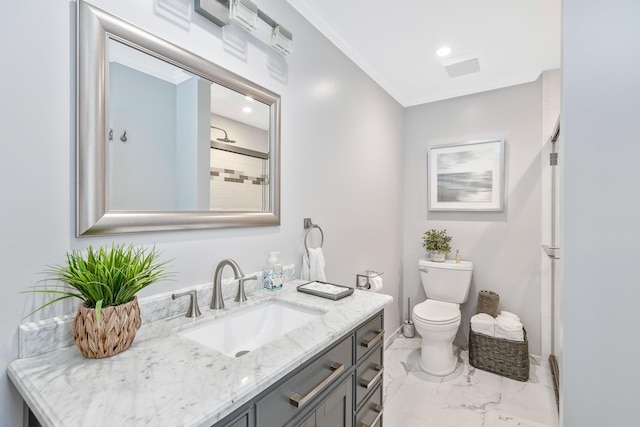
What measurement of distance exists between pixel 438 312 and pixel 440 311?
0.10ft

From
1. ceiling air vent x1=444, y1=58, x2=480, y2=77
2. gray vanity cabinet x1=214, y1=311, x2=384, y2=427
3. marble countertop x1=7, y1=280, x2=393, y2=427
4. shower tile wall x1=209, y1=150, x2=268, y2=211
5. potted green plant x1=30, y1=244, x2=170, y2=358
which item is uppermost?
ceiling air vent x1=444, y1=58, x2=480, y2=77

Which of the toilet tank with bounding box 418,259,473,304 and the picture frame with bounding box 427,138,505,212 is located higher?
the picture frame with bounding box 427,138,505,212

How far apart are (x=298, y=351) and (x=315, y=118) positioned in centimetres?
144

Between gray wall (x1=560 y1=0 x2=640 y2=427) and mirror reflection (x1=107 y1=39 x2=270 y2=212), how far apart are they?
1.36 metres

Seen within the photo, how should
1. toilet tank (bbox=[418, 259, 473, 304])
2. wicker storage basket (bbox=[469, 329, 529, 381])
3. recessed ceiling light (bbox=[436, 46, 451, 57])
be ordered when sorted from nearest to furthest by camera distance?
recessed ceiling light (bbox=[436, 46, 451, 57])
wicker storage basket (bbox=[469, 329, 529, 381])
toilet tank (bbox=[418, 259, 473, 304])

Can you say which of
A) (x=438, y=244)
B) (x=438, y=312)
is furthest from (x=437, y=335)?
(x=438, y=244)

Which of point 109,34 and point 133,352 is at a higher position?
point 109,34

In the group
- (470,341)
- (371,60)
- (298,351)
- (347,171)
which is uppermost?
(371,60)

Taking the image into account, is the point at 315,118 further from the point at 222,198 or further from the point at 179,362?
the point at 179,362

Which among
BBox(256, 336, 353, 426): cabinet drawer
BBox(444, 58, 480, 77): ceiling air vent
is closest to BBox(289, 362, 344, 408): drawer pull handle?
BBox(256, 336, 353, 426): cabinet drawer

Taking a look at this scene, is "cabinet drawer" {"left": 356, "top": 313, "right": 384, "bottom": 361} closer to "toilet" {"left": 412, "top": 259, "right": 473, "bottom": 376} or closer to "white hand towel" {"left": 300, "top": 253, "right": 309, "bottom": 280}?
"white hand towel" {"left": 300, "top": 253, "right": 309, "bottom": 280}

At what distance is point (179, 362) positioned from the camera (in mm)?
782

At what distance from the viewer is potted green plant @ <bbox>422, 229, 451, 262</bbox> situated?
2.88m

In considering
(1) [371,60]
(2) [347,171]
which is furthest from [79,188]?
(1) [371,60]
